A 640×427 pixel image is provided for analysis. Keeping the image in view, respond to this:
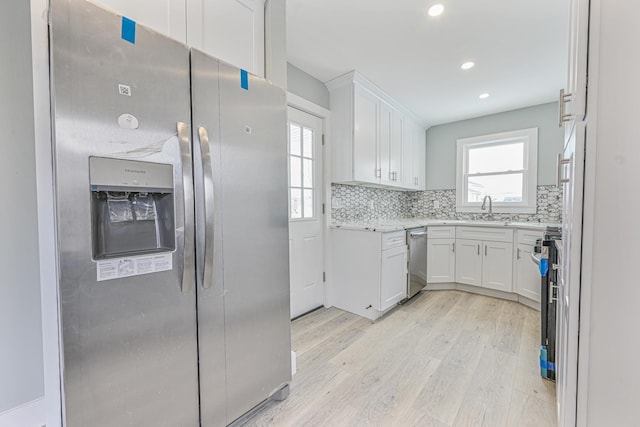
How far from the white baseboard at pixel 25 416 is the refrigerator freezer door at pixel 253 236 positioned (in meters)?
1.01

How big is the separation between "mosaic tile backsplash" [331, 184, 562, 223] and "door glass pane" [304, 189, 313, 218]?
31 cm

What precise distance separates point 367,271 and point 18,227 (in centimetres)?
249

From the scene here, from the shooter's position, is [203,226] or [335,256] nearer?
[203,226]

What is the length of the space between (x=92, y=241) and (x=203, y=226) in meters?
0.36

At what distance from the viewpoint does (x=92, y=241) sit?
2.85 ft

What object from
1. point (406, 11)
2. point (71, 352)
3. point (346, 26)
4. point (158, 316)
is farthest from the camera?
point (346, 26)

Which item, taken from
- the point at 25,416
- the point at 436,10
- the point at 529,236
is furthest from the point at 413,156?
the point at 25,416

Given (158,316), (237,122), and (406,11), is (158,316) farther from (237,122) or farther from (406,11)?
(406,11)

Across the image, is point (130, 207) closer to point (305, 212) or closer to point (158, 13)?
point (158, 13)

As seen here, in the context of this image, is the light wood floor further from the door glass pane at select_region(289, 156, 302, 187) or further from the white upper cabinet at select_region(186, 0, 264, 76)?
the white upper cabinet at select_region(186, 0, 264, 76)

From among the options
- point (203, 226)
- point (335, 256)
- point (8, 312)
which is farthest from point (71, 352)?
point (335, 256)

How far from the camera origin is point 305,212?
→ 2.77m

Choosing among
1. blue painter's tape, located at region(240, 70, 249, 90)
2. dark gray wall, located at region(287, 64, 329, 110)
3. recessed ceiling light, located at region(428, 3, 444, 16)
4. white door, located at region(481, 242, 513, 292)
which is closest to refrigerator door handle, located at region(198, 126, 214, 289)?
blue painter's tape, located at region(240, 70, 249, 90)

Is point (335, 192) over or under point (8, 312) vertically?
over
